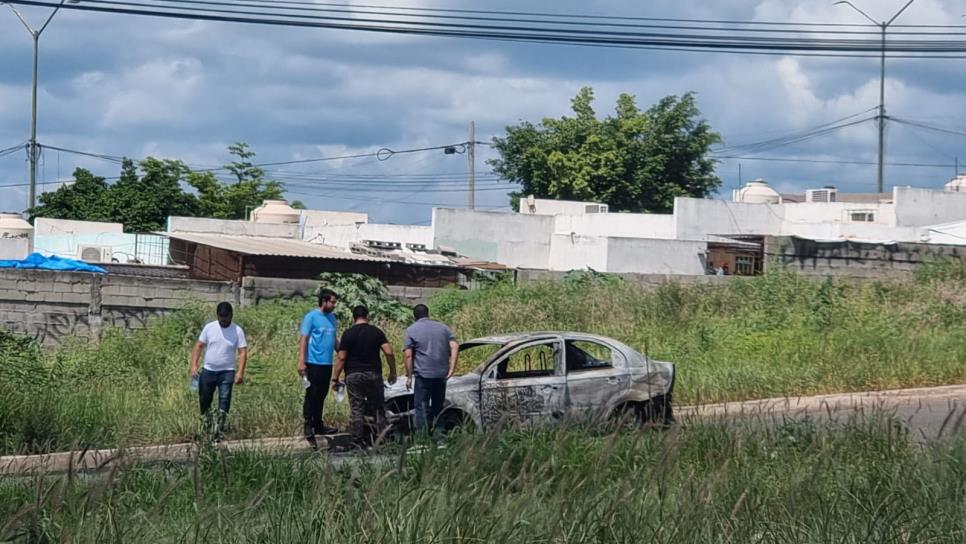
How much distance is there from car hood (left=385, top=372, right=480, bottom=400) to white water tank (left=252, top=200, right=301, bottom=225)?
4086cm

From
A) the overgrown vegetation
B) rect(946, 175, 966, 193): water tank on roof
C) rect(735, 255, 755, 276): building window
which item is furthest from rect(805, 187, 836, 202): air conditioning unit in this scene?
the overgrown vegetation

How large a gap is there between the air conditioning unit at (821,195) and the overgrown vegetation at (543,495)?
2084 inches

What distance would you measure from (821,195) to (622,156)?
12.1 m

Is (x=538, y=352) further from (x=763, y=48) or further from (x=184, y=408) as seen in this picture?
(x=763, y=48)

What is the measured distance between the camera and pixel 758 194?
53.1m

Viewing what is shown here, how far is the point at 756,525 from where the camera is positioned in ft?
21.6

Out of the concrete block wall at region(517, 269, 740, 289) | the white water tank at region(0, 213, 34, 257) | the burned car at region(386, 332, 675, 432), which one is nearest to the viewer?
the burned car at region(386, 332, 675, 432)

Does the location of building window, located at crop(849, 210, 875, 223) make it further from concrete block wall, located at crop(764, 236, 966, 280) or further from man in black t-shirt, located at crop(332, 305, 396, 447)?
man in black t-shirt, located at crop(332, 305, 396, 447)

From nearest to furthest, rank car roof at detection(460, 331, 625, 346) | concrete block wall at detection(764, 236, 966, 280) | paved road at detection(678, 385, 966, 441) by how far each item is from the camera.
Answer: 1. paved road at detection(678, 385, 966, 441)
2. car roof at detection(460, 331, 625, 346)
3. concrete block wall at detection(764, 236, 966, 280)

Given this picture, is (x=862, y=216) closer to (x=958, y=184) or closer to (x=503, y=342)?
(x=958, y=184)

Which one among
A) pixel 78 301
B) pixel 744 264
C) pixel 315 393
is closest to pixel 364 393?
pixel 315 393

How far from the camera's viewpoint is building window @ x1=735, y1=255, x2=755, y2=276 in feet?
129

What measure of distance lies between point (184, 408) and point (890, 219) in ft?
132

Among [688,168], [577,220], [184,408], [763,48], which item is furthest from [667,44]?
[688,168]
